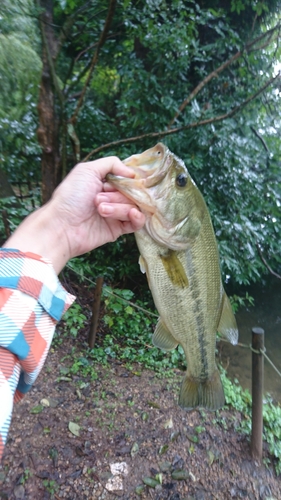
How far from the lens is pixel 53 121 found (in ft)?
12.5

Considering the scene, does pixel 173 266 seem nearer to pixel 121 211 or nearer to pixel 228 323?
pixel 121 211

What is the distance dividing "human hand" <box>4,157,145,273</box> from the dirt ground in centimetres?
198

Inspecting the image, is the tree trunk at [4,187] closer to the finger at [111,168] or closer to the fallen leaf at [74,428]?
the fallen leaf at [74,428]

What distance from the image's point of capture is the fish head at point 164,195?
1.51 metres

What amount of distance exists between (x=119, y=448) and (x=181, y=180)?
8.14 ft

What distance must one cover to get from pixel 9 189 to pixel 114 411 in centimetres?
382

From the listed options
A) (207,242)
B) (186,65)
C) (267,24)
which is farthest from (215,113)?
(207,242)

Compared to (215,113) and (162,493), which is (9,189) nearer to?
(215,113)

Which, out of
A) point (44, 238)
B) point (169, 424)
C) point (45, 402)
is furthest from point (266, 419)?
point (44, 238)

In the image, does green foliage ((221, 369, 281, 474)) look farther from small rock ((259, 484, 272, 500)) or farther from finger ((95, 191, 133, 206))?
finger ((95, 191, 133, 206))

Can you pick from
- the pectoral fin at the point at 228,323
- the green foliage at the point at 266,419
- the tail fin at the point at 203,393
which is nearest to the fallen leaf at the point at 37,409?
the tail fin at the point at 203,393

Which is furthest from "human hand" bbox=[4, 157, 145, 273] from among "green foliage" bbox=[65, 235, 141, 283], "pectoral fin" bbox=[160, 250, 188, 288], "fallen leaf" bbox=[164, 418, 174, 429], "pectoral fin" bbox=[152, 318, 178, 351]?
"green foliage" bbox=[65, 235, 141, 283]

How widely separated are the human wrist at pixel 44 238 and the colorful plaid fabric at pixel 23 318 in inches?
7.2

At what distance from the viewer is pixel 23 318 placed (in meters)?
1.05
